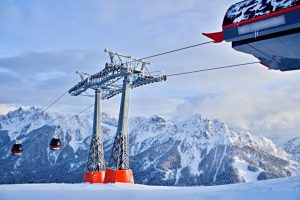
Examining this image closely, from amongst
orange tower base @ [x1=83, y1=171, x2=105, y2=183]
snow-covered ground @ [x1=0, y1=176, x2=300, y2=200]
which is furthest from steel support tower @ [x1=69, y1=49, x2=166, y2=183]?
snow-covered ground @ [x1=0, y1=176, x2=300, y2=200]

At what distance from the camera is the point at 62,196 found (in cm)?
1605

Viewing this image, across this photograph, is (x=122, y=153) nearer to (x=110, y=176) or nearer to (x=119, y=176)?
(x=110, y=176)

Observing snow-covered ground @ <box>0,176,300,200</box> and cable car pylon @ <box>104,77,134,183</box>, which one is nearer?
snow-covered ground @ <box>0,176,300,200</box>

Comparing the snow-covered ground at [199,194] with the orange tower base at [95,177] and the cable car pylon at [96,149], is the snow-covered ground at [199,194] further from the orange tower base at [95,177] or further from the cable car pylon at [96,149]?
the cable car pylon at [96,149]

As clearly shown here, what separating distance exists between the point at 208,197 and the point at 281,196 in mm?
2663

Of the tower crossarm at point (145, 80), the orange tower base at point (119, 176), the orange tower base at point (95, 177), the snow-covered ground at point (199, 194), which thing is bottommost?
the orange tower base at point (95, 177)

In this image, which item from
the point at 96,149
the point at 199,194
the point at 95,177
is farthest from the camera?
the point at 96,149

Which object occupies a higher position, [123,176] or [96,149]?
[96,149]

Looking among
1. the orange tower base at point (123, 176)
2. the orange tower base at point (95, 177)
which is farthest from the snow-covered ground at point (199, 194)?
the orange tower base at point (95, 177)

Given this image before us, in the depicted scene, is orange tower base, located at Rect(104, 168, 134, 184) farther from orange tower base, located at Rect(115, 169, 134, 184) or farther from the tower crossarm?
the tower crossarm

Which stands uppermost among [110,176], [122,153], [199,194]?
[122,153]

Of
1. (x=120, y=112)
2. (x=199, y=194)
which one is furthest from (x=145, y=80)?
(x=199, y=194)

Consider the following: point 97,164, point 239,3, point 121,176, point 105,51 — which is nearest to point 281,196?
point 239,3

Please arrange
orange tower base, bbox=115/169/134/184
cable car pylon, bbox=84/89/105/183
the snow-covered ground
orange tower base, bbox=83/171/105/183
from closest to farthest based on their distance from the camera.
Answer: the snow-covered ground
orange tower base, bbox=115/169/134/184
orange tower base, bbox=83/171/105/183
cable car pylon, bbox=84/89/105/183
